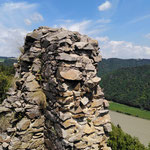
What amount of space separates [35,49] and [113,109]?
3559cm

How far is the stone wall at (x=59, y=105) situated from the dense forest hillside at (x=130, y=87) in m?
38.3

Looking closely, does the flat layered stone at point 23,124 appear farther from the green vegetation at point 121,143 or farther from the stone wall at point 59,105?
the green vegetation at point 121,143

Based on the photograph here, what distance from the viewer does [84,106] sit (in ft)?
15.5

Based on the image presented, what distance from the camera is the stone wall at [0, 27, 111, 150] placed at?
4.34 m

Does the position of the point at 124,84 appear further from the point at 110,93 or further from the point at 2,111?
the point at 2,111

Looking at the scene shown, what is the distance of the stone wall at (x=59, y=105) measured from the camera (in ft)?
14.2

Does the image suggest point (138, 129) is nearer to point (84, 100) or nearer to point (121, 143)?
point (121, 143)

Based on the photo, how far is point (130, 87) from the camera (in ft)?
168

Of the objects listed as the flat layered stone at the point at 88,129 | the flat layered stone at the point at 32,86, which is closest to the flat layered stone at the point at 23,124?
the flat layered stone at the point at 32,86

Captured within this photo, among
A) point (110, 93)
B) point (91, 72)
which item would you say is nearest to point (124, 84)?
point (110, 93)

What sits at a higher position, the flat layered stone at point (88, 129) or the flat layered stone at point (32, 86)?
the flat layered stone at point (32, 86)

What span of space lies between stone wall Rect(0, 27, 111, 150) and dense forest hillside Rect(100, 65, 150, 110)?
38.3 metres

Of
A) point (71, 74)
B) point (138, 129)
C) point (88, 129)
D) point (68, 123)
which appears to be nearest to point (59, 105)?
point (68, 123)

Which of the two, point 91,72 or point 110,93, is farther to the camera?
point 110,93
